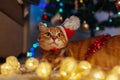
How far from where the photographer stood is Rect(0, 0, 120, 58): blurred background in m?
2.24

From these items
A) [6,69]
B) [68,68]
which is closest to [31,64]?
[6,69]

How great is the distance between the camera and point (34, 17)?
3178mm

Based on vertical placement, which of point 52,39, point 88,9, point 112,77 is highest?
point 88,9

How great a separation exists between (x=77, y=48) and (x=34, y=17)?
212 cm

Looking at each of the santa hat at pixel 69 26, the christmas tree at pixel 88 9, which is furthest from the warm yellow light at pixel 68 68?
the christmas tree at pixel 88 9

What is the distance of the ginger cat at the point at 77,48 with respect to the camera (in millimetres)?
1055

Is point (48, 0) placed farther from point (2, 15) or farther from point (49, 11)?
point (2, 15)

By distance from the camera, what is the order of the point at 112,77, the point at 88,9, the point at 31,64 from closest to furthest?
the point at 112,77 → the point at 31,64 → the point at 88,9

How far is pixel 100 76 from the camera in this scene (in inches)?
18.2

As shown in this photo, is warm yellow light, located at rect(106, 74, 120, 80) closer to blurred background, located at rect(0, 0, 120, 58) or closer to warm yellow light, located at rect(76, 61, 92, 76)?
warm yellow light, located at rect(76, 61, 92, 76)

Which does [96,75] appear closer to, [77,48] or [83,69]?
[83,69]

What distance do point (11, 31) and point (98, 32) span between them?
119 cm

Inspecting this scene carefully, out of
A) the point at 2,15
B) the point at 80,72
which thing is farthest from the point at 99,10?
the point at 80,72

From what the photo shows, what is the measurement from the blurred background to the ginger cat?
43.5 inches
